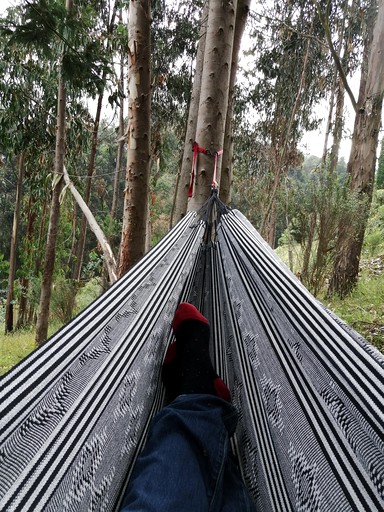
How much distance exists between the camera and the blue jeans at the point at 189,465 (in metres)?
0.72

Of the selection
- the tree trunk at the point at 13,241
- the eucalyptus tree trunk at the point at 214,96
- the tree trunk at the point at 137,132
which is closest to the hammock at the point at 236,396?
the eucalyptus tree trunk at the point at 214,96

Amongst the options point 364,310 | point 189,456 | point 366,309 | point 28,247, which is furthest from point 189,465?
point 28,247

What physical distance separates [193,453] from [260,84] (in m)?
7.00

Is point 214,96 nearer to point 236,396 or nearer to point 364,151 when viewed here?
point 236,396

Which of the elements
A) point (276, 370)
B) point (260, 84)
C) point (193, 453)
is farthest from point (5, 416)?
point (260, 84)

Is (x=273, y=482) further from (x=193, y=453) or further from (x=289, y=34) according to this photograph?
(x=289, y=34)

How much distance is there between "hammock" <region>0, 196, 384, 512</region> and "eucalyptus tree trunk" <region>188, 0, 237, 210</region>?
40 cm

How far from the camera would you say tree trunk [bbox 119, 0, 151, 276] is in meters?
1.66

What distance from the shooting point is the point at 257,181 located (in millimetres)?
8734

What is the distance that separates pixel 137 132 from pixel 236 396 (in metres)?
1.15

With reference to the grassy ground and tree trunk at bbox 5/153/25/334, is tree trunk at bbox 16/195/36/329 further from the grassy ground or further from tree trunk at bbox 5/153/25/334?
the grassy ground

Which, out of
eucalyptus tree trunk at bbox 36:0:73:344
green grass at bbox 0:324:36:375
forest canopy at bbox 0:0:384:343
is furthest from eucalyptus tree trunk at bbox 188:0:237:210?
green grass at bbox 0:324:36:375

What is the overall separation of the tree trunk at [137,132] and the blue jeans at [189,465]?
87 cm

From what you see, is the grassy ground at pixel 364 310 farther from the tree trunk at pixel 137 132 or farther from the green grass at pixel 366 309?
the tree trunk at pixel 137 132
